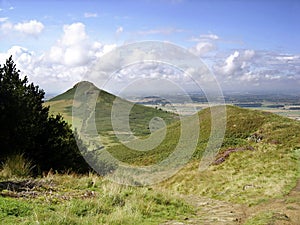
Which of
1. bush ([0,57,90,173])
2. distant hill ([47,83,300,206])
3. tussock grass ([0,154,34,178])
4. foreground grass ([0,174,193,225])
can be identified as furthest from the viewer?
bush ([0,57,90,173])

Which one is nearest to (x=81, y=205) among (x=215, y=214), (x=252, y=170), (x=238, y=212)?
(x=215, y=214)

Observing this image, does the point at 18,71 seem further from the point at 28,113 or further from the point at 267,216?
the point at 267,216

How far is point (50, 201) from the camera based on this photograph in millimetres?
8273

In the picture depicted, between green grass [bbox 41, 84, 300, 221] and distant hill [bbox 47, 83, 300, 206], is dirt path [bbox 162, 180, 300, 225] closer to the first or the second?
green grass [bbox 41, 84, 300, 221]

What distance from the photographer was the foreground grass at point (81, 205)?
679 centimetres

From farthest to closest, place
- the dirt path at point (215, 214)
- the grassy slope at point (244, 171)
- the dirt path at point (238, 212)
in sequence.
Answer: the grassy slope at point (244, 171), the dirt path at point (215, 214), the dirt path at point (238, 212)

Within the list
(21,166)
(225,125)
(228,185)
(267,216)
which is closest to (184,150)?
(225,125)

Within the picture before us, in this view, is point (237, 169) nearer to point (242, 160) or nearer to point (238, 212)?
point (242, 160)

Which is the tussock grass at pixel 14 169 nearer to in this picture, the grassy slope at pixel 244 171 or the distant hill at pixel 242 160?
the grassy slope at pixel 244 171

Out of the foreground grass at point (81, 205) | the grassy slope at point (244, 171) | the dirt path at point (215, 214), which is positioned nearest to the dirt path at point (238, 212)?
the dirt path at point (215, 214)

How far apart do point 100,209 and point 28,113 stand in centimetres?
1305

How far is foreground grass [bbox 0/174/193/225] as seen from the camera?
6788 mm

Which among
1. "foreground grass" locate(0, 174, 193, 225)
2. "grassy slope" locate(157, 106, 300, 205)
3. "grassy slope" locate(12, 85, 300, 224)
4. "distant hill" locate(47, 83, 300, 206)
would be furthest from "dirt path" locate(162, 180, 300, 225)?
"grassy slope" locate(157, 106, 300, 205)

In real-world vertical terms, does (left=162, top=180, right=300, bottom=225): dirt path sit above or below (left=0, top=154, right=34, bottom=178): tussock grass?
below
